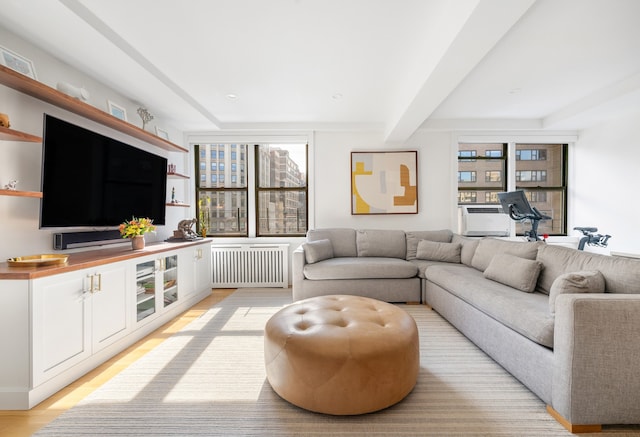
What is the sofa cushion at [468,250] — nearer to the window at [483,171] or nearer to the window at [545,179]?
the window at [483,171]

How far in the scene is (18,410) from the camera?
4.95 feet

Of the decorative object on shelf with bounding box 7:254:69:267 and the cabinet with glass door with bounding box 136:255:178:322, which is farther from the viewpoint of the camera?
the cabinet with glass door with bounding box 136:255:178:322

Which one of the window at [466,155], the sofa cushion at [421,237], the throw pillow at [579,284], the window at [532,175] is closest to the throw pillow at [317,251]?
the sofa cushion at [421,237]

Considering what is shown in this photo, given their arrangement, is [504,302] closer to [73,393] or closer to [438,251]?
[438,251]

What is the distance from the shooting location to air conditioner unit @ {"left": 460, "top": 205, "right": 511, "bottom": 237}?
408 centimetres

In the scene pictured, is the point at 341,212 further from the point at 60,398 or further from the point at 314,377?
the point at 60,398

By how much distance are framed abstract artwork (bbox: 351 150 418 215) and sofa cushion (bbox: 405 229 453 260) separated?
463mm

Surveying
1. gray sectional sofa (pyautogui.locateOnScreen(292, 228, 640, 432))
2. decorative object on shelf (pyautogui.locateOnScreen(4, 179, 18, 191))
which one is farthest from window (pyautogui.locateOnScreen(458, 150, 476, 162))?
decorative object on shelf (pyautogui.locateOnScreen(4, 179, 18, 191))

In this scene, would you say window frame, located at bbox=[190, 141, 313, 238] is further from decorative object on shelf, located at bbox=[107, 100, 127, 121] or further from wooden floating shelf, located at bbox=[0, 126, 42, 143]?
wooden floating shelf, located at bbox=[0, 126, 42, 143]

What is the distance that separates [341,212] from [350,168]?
723mm

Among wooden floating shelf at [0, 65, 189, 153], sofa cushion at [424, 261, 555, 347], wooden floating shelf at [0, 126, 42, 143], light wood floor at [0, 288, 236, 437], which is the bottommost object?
light wood floor at [0, 288, 236, 437]

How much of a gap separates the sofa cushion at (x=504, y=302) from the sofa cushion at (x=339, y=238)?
1.31 metres

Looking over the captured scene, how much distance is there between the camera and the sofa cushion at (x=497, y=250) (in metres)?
2.44

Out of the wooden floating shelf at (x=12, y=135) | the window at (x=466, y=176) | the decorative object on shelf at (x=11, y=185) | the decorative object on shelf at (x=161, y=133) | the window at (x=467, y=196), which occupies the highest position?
the decorative object on shelf at (x=161, y=133)
